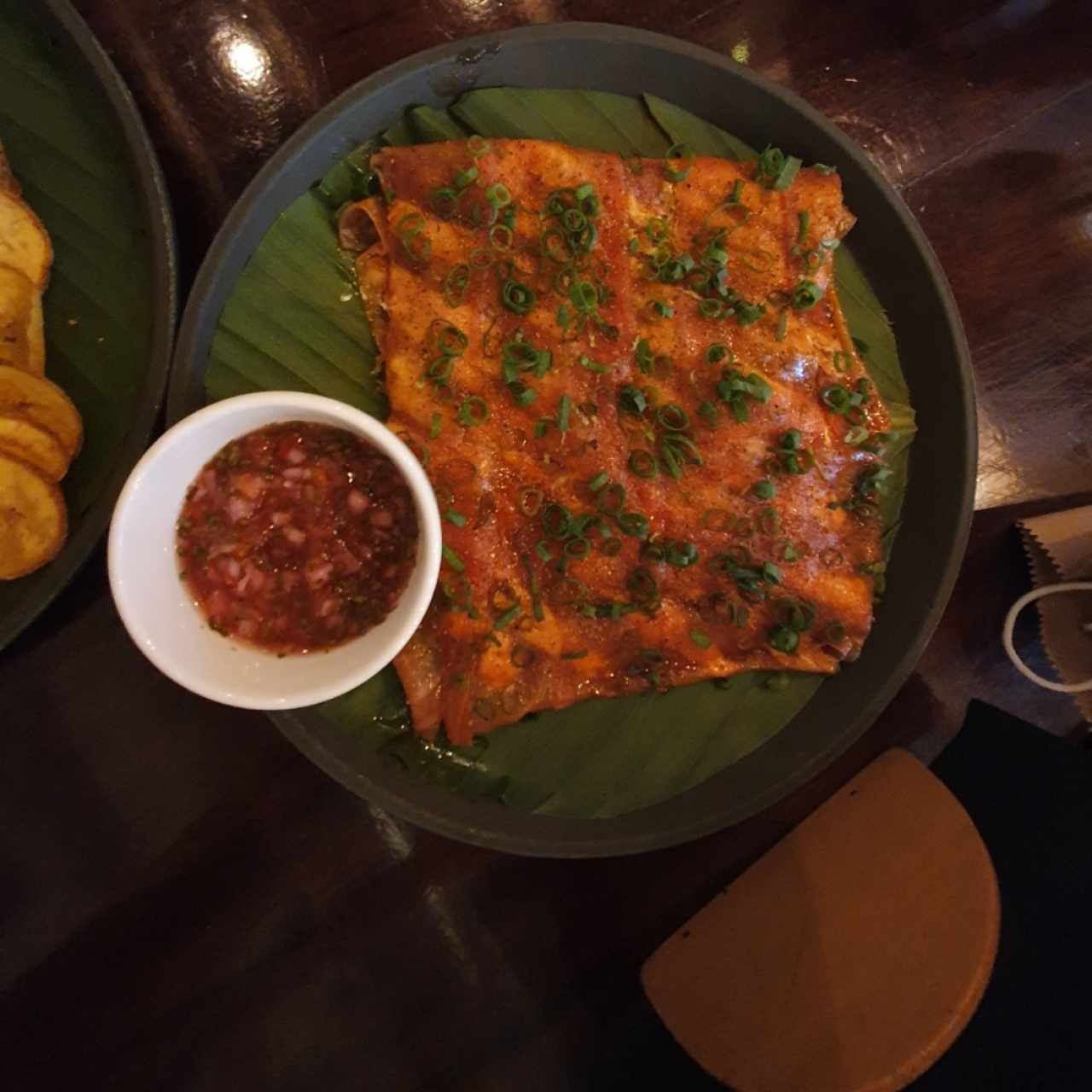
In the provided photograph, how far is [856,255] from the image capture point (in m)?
1.97

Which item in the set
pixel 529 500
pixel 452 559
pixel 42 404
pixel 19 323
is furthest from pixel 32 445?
pixel 529 500

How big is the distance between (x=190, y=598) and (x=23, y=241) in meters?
0.84

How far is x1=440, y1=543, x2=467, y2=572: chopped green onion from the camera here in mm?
1720

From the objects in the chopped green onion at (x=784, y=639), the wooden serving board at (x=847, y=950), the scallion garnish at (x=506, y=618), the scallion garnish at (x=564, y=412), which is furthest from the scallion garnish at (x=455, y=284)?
the wooden serving board at (x=847, y=950)

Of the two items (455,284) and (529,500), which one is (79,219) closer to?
(455,284)

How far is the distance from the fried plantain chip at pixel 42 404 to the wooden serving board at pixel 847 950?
5.64 feet

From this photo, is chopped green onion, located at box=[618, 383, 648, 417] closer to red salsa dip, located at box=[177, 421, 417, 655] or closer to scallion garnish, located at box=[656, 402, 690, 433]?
scallion garnish, located at box=[656, 402, 690, 433]

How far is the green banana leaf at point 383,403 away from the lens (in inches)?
69.2

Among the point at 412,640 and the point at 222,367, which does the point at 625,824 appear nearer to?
the point at 412,640

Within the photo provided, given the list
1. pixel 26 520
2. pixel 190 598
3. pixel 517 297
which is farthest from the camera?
pixel 517 297

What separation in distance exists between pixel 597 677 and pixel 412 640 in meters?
0.41

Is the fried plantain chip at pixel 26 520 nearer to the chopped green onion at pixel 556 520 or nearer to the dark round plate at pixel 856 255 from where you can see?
the dark round plate at pixel 856 255

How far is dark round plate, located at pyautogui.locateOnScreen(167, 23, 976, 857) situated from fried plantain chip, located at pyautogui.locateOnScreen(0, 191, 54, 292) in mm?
374

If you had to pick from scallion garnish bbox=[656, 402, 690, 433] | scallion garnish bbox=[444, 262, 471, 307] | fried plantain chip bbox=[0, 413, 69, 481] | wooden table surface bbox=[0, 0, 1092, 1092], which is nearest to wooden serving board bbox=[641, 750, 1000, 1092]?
wooden table surface bbox=[0, 0, 1092, 1092]
